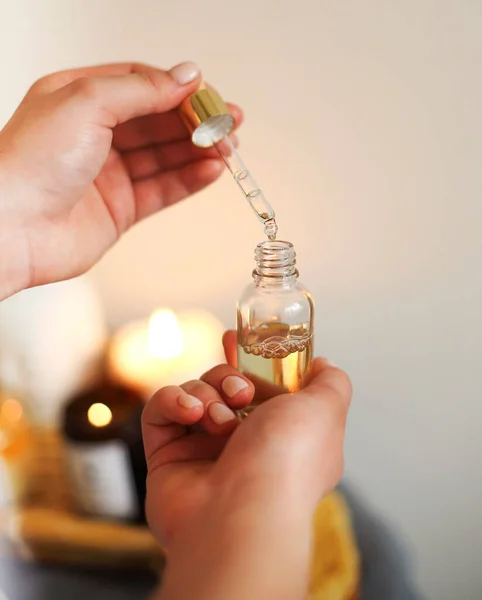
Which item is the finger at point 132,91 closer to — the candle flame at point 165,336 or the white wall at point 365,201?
the white wall at point 365,201

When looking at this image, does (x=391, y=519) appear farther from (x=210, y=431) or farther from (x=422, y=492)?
(x=210, y=431)

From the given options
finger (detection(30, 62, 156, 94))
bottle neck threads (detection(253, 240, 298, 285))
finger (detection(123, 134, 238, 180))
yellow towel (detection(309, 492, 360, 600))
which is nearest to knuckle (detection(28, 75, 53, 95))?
finger (detection(30, 62, 156, 94))

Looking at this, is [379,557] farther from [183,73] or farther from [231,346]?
[183,73]

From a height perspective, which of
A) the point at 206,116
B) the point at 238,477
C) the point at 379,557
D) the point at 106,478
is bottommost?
the point at 379,557

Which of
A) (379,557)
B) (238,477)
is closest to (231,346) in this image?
(238,477)

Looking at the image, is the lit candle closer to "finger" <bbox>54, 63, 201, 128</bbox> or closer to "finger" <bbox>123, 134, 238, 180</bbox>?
"finger" <bbox>123, 134, 238, 180</bbox>

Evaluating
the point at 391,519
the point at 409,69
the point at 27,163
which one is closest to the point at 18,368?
the point at 27,163
